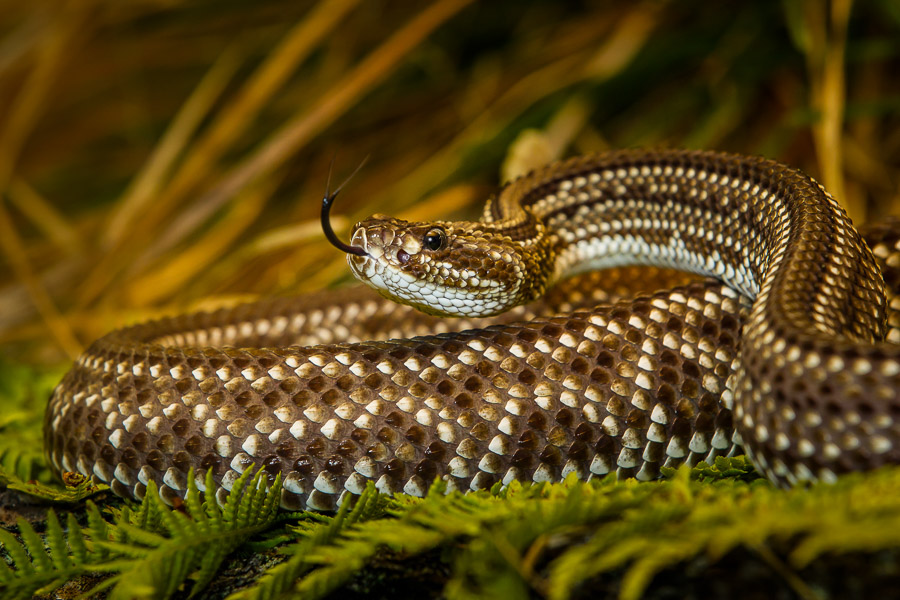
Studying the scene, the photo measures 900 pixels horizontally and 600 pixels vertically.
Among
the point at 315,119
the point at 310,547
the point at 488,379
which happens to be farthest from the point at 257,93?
the point at 310,547

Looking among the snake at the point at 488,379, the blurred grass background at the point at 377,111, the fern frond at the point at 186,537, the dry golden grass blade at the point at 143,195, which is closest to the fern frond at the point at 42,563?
the fern frond at the point at 186,537

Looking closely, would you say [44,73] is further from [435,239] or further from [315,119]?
[435,239]

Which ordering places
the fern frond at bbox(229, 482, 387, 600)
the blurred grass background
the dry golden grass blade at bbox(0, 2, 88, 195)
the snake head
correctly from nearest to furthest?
the fern frond at bbox(229, 482, 387, 600)
the snake head
the blurred grass background
the dry golden grass blade at bbox(0, 2, 88, 195)

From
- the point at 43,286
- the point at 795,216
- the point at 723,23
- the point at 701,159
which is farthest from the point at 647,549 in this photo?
the point at 43,286

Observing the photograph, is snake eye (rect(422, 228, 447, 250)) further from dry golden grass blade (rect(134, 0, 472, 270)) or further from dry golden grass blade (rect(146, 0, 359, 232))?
dry golden grass blade (rect(146, 0, 359, 232))

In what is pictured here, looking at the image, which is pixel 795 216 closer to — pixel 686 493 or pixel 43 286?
pixel 686 493

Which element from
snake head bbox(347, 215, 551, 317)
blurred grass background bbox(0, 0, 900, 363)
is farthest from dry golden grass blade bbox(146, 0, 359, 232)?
snake head bbox(347, 215, 551, 317)

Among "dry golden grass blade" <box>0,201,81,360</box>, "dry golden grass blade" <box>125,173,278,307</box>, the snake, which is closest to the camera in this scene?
the snake
